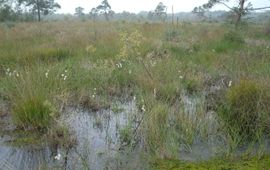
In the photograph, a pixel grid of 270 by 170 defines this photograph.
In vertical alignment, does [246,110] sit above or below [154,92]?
below

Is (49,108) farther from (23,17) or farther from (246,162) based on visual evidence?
(23,17)

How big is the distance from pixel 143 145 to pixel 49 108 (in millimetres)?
1414

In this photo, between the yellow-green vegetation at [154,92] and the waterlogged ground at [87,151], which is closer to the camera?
the waterlogged ground at [87,151]

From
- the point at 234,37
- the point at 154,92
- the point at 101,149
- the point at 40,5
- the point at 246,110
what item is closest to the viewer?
the point at 101,149

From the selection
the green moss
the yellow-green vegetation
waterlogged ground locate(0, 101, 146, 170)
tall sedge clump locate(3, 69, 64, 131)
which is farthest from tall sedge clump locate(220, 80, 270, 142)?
tall sedge clump locate(3, 69, 64, 131)

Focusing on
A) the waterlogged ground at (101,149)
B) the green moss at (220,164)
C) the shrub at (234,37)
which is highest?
the shrub at (234,37)

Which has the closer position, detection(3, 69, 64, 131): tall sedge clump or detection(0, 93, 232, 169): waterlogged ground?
detection(0, 93, 232, 169): waterlogged ground

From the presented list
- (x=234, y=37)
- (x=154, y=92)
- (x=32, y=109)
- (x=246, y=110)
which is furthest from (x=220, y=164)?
(x=234, y=37)

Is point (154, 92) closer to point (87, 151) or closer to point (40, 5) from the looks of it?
point (87, 151)

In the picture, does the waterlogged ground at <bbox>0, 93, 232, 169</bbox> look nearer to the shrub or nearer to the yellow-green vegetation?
the yellow-green vegetation

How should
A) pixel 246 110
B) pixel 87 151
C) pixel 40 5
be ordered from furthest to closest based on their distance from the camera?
pixel 40 5 < pixel 246 110 < pixel 87 151

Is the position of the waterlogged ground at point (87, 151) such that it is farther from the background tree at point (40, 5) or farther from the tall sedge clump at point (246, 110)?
the background tree at point (40, 5)

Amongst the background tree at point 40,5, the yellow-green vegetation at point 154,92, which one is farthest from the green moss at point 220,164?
the background tree at point 40,5

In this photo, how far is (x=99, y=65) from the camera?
25.6 ft
